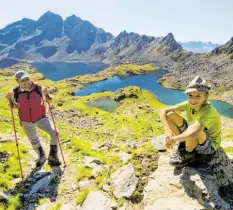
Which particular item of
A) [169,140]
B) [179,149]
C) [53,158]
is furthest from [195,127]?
[53,158]

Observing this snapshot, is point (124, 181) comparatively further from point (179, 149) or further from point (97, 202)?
point (179, 149)

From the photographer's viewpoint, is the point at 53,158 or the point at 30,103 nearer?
the point at 30,103

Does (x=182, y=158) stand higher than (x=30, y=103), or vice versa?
(x=30, y=103)

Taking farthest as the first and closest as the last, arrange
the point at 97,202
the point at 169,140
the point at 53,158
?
the point at 53,158 → the point at 97,202 → the point at 169,140

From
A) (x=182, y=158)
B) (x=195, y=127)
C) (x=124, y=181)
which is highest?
(x=195, y=127)

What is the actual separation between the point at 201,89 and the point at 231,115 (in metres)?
139

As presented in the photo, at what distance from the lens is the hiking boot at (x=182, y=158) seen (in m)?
10.3

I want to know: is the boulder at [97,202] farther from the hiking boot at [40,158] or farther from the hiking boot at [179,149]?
the hiking boot at [40,158]

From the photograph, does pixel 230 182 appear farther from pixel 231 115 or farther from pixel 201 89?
pixel 231 115

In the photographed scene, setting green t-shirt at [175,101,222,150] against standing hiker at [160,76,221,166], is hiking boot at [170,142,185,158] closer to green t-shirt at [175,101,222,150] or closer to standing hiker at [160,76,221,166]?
standing hiker at [160,76,221,166]

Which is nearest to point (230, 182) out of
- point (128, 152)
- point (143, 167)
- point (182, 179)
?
point (182, 179)

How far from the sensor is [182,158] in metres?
10.6

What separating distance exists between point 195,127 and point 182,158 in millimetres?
2133

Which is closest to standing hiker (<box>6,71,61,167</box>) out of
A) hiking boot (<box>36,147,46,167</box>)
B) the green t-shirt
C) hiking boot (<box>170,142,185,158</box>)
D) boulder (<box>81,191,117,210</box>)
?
hiking boot (<box>36,147,46,167</box>)
